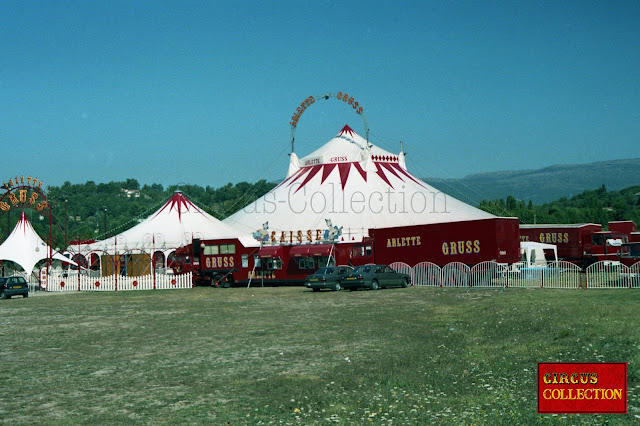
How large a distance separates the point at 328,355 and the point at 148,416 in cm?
500

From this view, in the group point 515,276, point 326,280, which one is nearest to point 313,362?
point 326,280

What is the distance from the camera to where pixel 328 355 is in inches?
541

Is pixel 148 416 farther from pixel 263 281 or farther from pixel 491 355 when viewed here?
pixel 263 281

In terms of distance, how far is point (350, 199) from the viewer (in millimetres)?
51969

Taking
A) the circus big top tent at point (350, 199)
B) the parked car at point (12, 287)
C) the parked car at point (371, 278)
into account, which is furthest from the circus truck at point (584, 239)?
the parked car at point (12, 287)

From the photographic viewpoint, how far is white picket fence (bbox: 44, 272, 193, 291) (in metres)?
42.5

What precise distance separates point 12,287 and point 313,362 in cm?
2715

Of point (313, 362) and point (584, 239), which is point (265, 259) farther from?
point (313, 362)

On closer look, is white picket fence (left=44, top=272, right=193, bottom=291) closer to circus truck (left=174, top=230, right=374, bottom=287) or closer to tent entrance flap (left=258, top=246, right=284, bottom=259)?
circus truck (left=174, top=230, right=374, bottom=287)

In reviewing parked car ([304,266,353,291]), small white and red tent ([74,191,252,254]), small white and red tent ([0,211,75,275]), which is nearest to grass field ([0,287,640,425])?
parked car ([304,266,353,291])

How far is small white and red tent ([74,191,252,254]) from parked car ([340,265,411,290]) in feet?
56.3

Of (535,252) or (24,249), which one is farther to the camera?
(24,249)

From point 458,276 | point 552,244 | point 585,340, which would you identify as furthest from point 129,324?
point 552,244

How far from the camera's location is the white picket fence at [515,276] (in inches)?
1163
